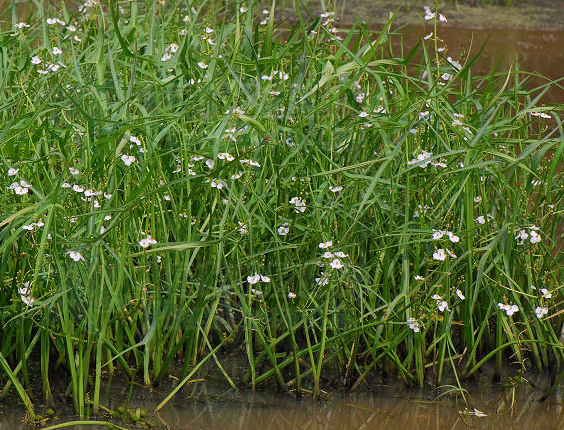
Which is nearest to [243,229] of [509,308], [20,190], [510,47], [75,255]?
[75,255]

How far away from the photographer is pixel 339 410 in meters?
2.62

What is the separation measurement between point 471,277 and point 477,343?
19cm

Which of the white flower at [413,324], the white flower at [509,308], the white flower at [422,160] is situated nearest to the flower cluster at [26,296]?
the white flower at [413,324]

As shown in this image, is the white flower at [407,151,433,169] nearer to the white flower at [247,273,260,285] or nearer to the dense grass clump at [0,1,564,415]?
the dense grass clump at [0,1,564,415]

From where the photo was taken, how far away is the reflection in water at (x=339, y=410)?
2.57 m

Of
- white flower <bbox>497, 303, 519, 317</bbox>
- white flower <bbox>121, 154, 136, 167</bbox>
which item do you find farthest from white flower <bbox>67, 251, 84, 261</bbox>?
white flower <bbox>497, 303, 519, 317</bbox>

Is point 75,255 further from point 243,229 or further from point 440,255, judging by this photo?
point 440,255

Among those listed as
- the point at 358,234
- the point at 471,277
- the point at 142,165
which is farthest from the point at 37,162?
the point at 471,277

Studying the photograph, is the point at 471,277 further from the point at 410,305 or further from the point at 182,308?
the point at 182,308

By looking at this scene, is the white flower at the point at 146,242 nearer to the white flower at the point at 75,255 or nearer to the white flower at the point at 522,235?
the white flower at the point at 75,255

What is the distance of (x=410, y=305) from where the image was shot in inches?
99.7

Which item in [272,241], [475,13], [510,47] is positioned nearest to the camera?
[272,241]

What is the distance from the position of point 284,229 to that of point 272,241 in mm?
67

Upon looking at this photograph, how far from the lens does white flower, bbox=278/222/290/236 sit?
2.73 m
